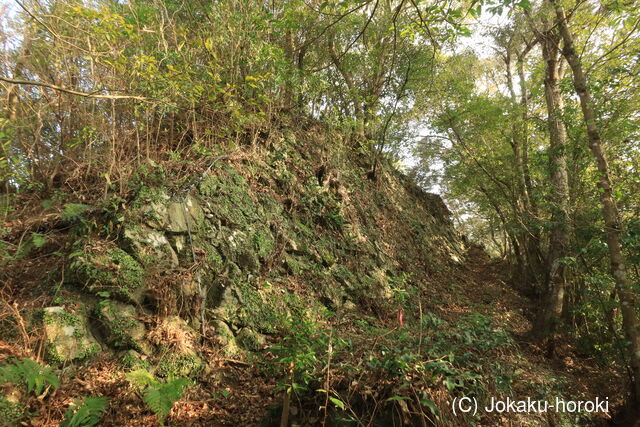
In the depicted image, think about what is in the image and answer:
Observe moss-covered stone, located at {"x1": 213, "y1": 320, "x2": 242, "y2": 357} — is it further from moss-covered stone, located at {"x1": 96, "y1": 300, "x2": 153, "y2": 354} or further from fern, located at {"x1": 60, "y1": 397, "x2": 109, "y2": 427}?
fern, located at {"x1": 60, "y1": 397, "x2": 109, "y2": 427}

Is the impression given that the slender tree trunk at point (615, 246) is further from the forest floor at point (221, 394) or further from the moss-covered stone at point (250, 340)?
the moss-covered stone at point (250, 340)

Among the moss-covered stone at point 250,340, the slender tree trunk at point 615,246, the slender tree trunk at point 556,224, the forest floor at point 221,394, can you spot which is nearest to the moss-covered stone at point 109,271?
the forest floor at point 221,394

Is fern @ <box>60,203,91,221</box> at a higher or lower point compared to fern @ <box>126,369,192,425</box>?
higher

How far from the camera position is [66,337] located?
9.84 ft

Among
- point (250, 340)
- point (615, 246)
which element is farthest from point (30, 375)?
point (615, 246)

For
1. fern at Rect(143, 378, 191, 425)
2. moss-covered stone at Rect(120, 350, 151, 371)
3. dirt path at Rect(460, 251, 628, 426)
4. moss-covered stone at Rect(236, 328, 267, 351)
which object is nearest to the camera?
fern at Rect(143, 378, 191, 425)

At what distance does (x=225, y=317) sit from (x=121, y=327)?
4.12 feet

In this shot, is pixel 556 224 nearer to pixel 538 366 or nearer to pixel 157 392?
pixel 538 366

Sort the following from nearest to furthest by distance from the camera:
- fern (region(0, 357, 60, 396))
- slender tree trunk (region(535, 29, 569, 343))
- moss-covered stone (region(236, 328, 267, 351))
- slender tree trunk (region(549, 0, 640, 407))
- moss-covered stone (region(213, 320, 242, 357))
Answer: fern (region(0, 357, 60, 396)) → moss-covered stone (region(213, 320, 242, 357)) → moss-covered stone (region(236, 328, 267, 351)) → slender tree trunk (region(549, 0, 640, 407)) → slender tree trunk (region(535, 29, 569, 343))

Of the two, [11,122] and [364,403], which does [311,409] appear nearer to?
[364,403]

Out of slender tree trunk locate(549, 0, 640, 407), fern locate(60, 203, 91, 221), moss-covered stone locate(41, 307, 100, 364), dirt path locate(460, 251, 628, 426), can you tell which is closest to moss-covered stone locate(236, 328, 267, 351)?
moss-covered stone locate(41, 307, 100, 364)

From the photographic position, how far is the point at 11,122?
4.42 metres

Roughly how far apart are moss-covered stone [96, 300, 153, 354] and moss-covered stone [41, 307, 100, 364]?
5.6 inches

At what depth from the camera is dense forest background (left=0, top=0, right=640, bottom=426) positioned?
→ 14.2ft
